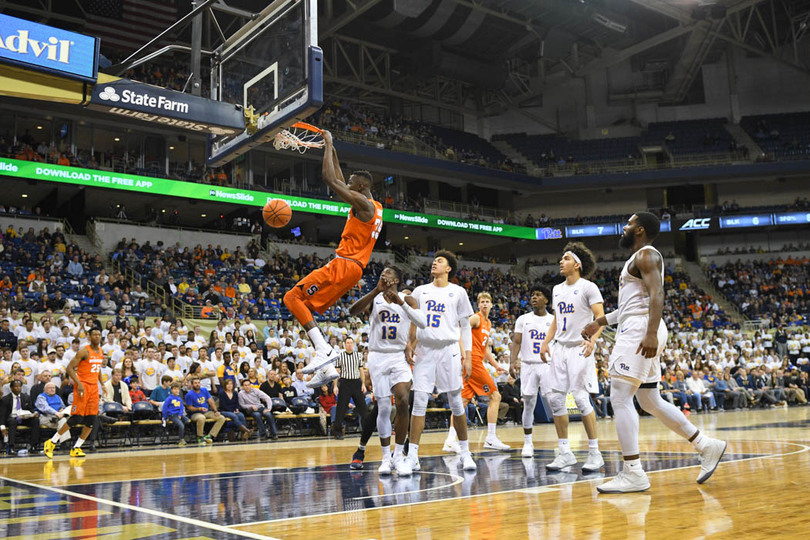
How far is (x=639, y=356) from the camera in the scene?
538 centimetres

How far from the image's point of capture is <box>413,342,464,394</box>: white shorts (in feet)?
23.7

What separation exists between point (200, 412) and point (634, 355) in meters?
9.68

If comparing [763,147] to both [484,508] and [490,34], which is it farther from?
[484,508]

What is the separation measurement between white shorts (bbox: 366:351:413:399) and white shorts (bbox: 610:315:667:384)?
2220 millimetres

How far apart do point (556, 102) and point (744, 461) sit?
1546 inches

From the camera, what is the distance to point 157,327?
17375 millimetres

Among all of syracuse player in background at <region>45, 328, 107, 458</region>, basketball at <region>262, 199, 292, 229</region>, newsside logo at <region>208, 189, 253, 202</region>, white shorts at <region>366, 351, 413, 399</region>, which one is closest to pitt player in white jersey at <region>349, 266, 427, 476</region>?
white shorts at <region>366, 351, 413, 399</region>

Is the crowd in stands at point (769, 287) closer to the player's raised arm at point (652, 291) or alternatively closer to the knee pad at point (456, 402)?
the knee pad at point (456, 402)

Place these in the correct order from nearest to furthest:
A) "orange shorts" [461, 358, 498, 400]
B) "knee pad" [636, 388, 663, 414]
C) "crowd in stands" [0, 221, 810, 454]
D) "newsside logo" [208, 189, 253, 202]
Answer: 1. "knee pad" [636, 388, 663, 414]
2. "orange shorts" [461, 358, 498, 400]
3. "crowd in stands" [0, 221, 810, 454]
4. "newsside logo" [208, 189, 253, 202]

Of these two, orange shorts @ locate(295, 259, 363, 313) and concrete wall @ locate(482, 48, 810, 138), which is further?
concrete wall @ locate(482, 48, 810, 138)

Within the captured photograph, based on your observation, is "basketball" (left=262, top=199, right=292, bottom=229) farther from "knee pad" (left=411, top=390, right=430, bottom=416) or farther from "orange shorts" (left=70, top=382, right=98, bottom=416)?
"orange shorts" (left=70, top=382, right=98, bottom=416)

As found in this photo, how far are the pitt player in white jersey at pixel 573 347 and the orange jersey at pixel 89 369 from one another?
276 inches

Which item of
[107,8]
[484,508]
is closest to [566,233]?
[107,8]

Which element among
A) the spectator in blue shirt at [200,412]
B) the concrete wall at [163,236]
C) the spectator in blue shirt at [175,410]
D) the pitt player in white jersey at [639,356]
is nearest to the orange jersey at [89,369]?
the spectator in blue shirt at [175,410]
